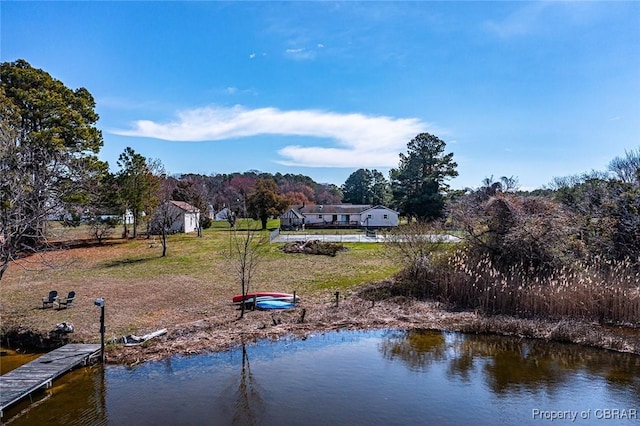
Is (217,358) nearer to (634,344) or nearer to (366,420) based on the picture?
(366,420)

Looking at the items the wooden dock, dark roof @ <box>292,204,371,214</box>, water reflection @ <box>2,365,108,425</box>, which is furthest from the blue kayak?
dark roof @ <box>292,204,371,214</box>

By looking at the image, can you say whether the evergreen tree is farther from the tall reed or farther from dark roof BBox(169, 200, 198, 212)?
the tall reed

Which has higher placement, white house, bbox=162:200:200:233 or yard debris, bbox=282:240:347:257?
white house, bbox=162:200:200:233

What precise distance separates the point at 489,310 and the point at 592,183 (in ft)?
57.0

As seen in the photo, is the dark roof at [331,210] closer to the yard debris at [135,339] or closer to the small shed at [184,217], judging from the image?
the small shed at [184,217]

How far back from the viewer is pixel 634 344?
11195 millimetres

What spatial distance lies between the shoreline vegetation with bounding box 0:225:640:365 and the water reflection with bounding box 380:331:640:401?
529 mm

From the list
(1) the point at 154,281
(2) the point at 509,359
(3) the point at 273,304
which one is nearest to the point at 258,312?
(3) the point at 273,304

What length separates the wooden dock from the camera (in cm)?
806

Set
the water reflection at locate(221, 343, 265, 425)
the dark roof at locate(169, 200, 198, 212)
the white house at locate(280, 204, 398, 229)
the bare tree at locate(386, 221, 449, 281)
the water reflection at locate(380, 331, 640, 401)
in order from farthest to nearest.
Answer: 1. the white house at locate(280, 204, 398, 229)
2. the dark roof at locate(169, 200, 198, 212)
3. the bare tree at locate(386, 221, 449, 281)
4. the water reflection at locate(380, 331, 640, 401)
5. the water reflection at locate(221, 343, 265, 425)

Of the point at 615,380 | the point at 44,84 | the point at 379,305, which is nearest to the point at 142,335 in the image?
the point at 379,305

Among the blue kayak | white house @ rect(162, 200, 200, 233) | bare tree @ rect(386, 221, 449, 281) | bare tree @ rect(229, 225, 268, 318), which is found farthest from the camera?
white house @ rect(162, 200, 200, 233)

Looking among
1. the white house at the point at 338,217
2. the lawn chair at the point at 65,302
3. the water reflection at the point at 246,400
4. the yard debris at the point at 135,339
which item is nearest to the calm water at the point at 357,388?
the water reflection at the point at 246,400

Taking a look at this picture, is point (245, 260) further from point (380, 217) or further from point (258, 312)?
point (380, 217)
